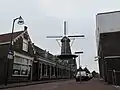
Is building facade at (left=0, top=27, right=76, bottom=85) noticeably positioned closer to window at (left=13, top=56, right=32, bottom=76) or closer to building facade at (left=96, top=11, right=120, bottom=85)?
window at (left=13, top=56, right=32, bottom=76)

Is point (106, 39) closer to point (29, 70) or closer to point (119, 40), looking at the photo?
point (119, 40)

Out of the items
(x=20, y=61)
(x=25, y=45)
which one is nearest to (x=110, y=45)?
(x=25, y=45)

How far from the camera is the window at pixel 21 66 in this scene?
29581 mm

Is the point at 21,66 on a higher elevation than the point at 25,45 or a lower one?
lower

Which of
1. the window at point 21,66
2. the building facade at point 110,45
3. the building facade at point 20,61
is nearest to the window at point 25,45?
the building facade at point 20,61

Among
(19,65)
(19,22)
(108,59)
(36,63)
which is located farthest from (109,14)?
(19,22)

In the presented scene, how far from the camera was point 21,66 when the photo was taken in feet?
104

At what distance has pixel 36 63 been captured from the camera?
3903cm

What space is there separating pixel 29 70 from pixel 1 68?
25.9 ft

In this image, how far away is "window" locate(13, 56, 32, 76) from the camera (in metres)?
29.6

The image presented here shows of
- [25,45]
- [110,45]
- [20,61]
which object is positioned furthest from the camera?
[25,45]

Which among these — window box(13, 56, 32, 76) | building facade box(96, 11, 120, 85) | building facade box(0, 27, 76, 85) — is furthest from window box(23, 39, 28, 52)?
building facade box(96, 11, 120, 85)

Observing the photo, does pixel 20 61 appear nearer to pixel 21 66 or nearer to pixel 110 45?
pixel 21 66

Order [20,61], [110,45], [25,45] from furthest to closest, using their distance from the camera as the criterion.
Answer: [25,45]
[110,45]
[20,61]
